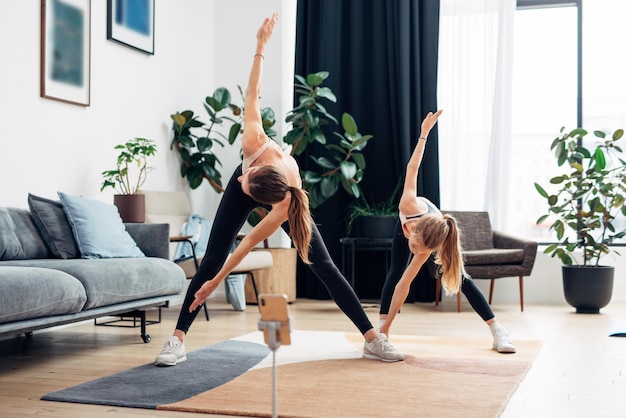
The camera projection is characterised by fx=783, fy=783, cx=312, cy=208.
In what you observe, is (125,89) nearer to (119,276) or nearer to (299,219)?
(119,276)

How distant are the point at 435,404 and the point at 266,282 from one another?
3472 millimetres

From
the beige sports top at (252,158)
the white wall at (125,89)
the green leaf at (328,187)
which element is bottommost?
the green leaf at (328,187)

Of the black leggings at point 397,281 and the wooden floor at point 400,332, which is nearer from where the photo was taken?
the wooden floor at point 400,332

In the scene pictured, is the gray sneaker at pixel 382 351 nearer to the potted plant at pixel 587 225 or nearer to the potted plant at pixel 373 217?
the potted plant at pixel 373 217

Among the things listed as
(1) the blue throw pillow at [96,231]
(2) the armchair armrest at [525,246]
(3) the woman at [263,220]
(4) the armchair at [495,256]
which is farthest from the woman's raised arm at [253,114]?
→ (2) the armchair armrest at [525,246]

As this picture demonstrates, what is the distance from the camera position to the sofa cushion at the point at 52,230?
406cm

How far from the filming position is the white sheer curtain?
643 centimetres

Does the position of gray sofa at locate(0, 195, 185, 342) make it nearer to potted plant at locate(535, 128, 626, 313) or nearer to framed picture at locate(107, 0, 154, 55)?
framed picture at locate(107, 0, 154, 55)

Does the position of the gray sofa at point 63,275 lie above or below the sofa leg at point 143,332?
above

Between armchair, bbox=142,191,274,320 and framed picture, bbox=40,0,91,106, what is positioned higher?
framed picture, bbox=40,0,91,106

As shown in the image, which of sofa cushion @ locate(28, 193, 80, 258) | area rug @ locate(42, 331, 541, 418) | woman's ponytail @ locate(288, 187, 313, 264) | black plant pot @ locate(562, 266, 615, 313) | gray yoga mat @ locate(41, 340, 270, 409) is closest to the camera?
area rug @ locate(42, 331, 541, 418)

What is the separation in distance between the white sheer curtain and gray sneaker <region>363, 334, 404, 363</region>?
10.4 feet

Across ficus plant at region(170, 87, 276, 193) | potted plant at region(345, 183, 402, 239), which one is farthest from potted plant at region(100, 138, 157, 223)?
potted plant at region(345, 183, 402, 239)

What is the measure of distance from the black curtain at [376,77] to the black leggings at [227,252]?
125 inches
